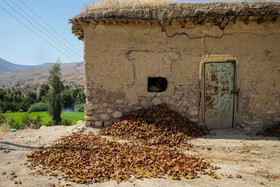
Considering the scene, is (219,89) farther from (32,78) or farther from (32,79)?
(32,78)

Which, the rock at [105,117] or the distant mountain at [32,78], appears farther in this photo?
the distant mountain at [32,78]

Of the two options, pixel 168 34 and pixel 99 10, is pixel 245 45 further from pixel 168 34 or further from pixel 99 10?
pixel 99 10

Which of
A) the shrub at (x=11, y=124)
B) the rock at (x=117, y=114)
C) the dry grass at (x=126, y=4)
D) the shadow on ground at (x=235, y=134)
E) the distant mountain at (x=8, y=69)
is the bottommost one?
the shrub at (x=11, y=124)

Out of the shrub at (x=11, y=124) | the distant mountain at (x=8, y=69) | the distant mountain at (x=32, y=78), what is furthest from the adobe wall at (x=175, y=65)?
the distant mountain at (x=8, y=69)

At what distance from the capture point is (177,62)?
477cm

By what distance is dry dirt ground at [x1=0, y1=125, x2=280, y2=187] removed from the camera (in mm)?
2451

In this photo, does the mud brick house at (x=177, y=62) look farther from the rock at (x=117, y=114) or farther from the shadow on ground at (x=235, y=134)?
the shadow on ground at (x=235, y=134)

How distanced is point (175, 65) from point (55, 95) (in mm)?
9355

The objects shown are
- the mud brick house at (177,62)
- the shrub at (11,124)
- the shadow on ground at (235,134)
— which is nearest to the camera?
the shadow on ground at (235,134)

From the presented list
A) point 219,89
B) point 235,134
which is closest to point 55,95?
point 219,89

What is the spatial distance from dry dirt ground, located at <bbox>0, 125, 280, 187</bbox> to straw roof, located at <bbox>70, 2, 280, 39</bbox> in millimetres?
2913

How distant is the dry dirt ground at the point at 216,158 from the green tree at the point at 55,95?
659 cm

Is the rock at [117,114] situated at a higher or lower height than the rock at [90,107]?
lower

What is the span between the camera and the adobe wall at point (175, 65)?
4.73m
